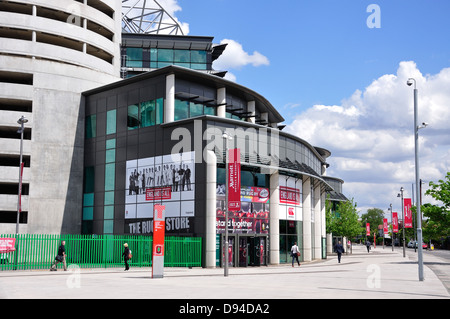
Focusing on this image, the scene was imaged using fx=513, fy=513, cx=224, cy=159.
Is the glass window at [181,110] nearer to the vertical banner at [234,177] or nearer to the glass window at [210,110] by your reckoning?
the glass window at [210,110]

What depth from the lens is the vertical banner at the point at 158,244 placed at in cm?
2567

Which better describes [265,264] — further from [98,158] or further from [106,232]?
[98,158]

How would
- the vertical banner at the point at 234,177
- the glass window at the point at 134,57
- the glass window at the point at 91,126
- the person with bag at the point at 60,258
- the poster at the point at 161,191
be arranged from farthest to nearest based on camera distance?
the glass window at the point at 134,57
the glass window at the point at 91,126
the poster at the point at 161,191
the vertical banner at the point at 234,177
the person with bag at the point at 60,258

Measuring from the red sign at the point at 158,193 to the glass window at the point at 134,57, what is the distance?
104 ft

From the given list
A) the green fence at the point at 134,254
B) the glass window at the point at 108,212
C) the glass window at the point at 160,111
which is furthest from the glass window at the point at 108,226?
the glass window at the point at 160,111

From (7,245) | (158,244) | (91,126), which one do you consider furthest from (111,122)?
(158,244)

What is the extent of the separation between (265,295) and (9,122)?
1478 inches

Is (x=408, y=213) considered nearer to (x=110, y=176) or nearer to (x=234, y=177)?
(x=234, y=177)

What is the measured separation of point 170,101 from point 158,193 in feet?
23.5

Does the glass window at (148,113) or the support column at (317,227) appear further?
the support column at (317,227)

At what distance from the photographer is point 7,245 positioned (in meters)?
31.6

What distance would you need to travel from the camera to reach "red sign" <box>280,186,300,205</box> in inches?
1663

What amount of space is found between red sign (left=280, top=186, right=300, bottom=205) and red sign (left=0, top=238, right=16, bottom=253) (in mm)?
20516
